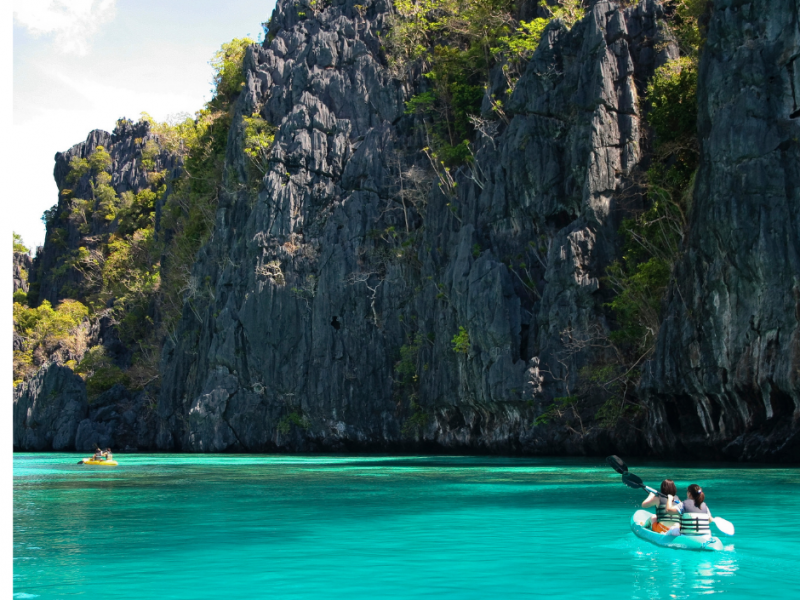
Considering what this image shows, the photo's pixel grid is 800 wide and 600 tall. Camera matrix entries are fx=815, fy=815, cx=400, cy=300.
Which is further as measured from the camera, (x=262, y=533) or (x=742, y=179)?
(x=742, y=179)

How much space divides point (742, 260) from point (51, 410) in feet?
176

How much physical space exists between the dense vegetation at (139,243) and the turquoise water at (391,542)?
1619 inches

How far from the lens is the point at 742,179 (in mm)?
27984

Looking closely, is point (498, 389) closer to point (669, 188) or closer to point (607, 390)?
point (607, 390)

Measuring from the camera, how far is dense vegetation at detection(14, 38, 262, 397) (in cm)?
6500

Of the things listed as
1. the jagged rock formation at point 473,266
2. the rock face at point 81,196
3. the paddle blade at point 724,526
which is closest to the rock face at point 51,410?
the jagged rock formation at point 473,266

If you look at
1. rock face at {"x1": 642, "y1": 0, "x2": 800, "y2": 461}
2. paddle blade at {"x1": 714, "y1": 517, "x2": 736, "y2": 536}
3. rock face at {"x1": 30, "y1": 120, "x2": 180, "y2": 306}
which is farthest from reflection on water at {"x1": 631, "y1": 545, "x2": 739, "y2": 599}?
rock face at {"x1": 30, "y1": 120, "x2": 180, "y2": 306}

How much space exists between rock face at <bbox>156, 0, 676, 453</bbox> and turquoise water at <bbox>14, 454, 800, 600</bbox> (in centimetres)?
1668

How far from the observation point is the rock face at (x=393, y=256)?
3762 centimetres

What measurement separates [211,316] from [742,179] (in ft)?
123

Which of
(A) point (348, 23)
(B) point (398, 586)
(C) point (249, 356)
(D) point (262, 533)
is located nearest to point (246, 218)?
(C) point (249, 356)

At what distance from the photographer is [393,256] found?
49.8 metres

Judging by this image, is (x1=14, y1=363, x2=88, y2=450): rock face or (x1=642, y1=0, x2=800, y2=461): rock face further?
(x1=14, y1=363, x2=88, y2=450): rock face

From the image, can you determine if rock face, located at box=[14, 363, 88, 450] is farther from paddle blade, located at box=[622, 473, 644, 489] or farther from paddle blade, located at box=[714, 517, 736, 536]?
paddle blade, located at box=[714, 517, 736, 536]
